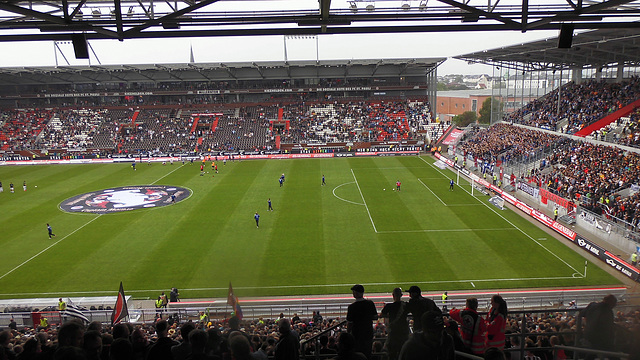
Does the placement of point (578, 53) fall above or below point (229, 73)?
below

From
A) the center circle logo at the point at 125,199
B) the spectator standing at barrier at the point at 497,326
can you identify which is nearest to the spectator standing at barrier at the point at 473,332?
the spectator standing at barrier at the point at 497,326

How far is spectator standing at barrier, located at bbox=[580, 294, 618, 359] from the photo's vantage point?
15.9 ft

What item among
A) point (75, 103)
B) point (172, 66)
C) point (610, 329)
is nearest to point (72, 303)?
point (610, 329)

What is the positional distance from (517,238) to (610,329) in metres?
20.3

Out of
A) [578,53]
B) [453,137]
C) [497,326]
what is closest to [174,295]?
[497,326]

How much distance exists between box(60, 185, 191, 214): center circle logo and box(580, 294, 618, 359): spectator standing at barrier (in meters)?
30.9

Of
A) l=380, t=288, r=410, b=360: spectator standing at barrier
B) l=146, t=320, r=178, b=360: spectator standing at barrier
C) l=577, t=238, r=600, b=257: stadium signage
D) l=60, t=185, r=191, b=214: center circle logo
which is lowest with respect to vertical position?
l=577, t=238, r=600, b=257: stadium signage

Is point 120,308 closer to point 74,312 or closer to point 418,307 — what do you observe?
point 74,312

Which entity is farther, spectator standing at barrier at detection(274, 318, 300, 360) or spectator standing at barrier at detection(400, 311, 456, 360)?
spectator standing at barrier at detection(274, 318, 300, 360)

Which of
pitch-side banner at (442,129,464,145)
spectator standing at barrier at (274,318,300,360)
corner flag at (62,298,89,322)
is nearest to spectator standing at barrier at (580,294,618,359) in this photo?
spectator standing at barrier at (274,318,300,360)

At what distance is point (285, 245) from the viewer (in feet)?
75.7

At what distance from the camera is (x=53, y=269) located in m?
20.8

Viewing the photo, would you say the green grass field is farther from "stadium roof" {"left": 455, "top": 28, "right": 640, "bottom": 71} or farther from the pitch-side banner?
the pitch-side banner

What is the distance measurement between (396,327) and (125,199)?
3297 centimetres
